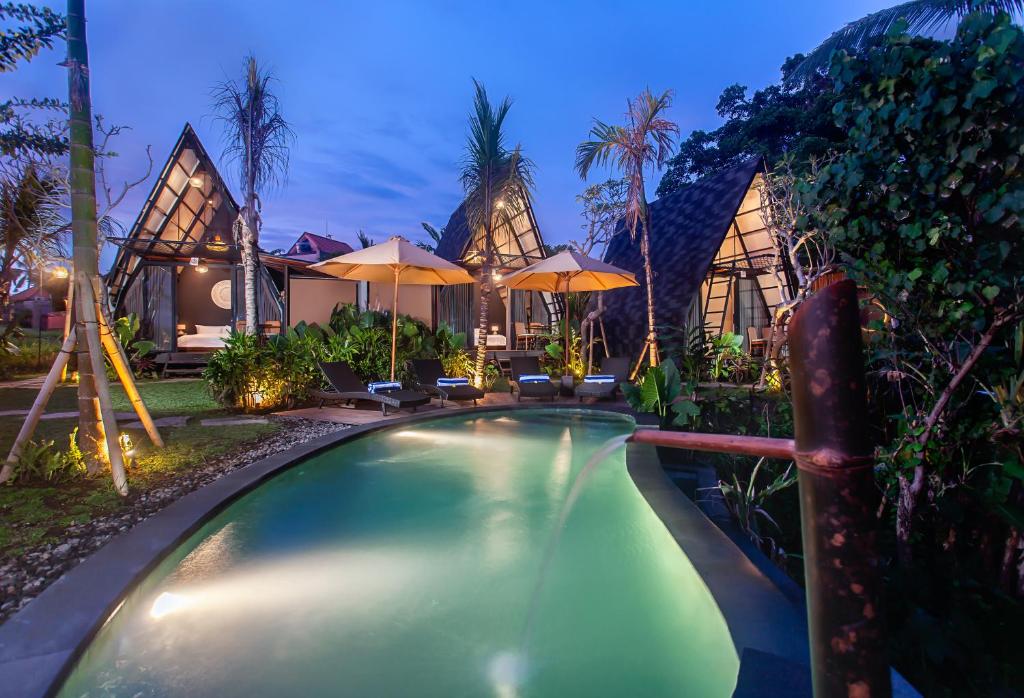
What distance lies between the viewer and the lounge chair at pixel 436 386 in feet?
31.4

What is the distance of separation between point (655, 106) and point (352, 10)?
4072cm

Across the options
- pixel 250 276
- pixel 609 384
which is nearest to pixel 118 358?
pixel 250 276

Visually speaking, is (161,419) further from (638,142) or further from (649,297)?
(638,142)

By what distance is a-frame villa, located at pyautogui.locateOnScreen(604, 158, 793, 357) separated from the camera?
1244 centimetres

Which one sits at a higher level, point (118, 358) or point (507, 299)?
point (507, 299)

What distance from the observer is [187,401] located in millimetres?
9039

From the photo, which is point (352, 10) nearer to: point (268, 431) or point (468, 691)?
point (268, 431)

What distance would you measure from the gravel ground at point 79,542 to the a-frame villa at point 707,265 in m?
9.31

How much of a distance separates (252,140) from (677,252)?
10.2 metres

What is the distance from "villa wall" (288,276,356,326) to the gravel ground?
37.9 feet

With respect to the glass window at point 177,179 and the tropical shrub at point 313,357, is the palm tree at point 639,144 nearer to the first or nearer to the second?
the tropical shrub at point 313,357

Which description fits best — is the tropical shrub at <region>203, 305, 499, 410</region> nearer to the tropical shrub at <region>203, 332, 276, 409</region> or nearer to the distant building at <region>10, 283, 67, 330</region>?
the tropical shrub at <region>203, 332, 276, 409</region>

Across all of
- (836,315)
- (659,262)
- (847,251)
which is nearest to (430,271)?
(659,262)

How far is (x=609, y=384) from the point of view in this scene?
33.5ft
